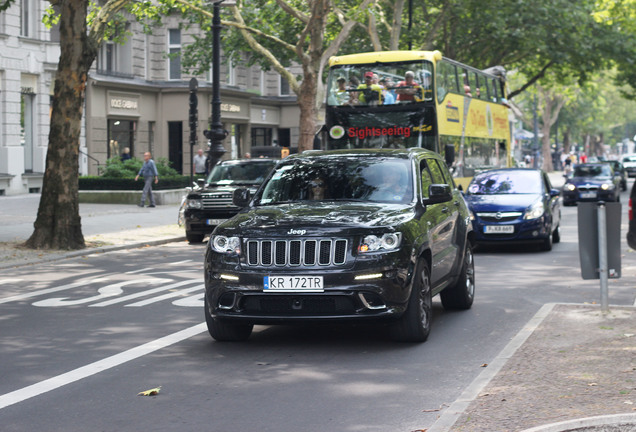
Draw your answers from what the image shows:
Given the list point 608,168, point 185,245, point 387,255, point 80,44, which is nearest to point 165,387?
point 387,255

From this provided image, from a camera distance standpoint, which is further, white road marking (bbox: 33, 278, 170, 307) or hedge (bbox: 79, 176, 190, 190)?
hedge (bbox: 79, 176, 190, 190)

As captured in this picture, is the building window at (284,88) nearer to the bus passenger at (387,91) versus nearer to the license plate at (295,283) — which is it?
the bus passenger at (387,91)

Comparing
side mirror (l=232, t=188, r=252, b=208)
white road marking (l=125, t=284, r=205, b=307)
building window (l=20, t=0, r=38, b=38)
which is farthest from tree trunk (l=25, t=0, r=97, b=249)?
building window (l=20, t=0, r=38, b=38)

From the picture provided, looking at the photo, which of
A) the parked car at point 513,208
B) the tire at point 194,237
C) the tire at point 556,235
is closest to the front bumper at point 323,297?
the parked car at point 513,208

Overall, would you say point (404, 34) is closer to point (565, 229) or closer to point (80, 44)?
point (565, 229)

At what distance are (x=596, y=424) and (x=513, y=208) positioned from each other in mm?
12627

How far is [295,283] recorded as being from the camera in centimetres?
819

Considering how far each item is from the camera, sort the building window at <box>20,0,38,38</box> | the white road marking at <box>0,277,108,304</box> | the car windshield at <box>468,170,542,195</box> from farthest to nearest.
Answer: the building window at <box>20,0,38,38</box> < the car windshield at <box>468,170,542,195</box> < the white road marking at <box>0,277,108,304</box>

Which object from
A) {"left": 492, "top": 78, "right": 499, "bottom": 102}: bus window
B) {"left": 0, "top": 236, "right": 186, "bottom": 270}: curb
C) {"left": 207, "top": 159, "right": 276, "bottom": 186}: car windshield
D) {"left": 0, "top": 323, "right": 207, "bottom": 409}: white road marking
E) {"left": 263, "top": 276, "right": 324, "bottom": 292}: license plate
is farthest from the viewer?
{"left": 492, "top": 78, "right": 499, "bottom": 102}: bus window

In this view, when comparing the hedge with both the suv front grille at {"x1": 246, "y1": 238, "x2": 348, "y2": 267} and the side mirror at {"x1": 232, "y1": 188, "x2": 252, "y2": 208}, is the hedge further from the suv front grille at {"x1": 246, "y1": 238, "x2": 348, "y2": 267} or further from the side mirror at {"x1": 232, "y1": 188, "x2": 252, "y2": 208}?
the suv front grille at {"x1": 246, "y1": 238, "x2": 348, "y2": 267}

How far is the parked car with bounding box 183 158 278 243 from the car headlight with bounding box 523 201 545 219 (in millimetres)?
5426

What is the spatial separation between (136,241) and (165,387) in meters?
13.5

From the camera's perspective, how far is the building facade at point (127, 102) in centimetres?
3578

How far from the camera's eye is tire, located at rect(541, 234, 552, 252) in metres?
18.1
